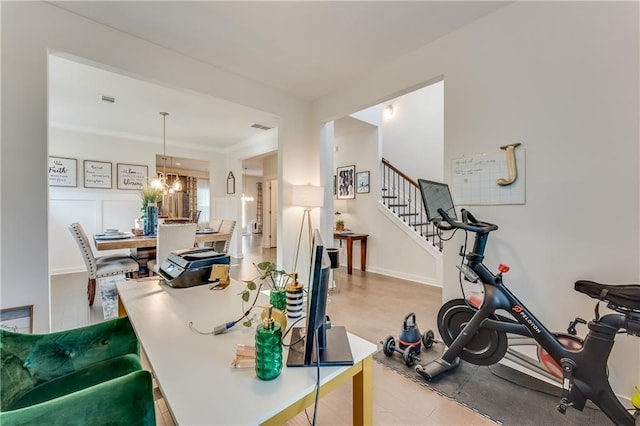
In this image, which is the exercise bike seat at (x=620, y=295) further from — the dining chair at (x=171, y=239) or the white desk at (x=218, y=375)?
the dining chair at (x=171, y=239)

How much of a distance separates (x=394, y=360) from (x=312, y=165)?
2643 mm

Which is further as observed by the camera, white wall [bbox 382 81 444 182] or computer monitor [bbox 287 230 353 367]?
white wall [bbox 382 81 444 182]

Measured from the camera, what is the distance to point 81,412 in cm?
67

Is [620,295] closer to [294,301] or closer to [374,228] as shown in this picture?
[294,301]

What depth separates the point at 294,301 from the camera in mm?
1147

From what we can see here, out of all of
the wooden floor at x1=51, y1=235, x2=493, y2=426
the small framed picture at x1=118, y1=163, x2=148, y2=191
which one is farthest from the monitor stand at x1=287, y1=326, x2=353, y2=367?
the small framed picture at x1=118, y1=163, x2=148, y2=191

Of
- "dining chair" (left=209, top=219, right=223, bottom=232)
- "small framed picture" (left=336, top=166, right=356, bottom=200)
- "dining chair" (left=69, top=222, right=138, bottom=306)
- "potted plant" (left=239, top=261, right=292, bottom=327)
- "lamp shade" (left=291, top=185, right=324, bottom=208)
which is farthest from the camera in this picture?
"small framed picture" (left=336, top=166, right=356, bottom=200)

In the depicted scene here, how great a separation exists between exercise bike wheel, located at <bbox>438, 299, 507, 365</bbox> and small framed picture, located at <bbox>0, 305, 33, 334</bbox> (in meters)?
3.00

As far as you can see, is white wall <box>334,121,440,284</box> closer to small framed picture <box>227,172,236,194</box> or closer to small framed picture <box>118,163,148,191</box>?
small framed picture <box>227,172,236,194</box>

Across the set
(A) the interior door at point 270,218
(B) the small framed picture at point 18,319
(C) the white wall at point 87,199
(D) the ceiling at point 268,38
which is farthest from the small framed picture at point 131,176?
(B) the small framed picture at point 18,319

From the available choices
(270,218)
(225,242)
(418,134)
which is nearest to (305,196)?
(225,242)

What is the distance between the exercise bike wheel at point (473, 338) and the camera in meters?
1.76

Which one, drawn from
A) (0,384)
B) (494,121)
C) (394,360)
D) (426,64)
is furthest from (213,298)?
(426,64)

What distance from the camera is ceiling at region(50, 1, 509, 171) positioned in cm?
201
